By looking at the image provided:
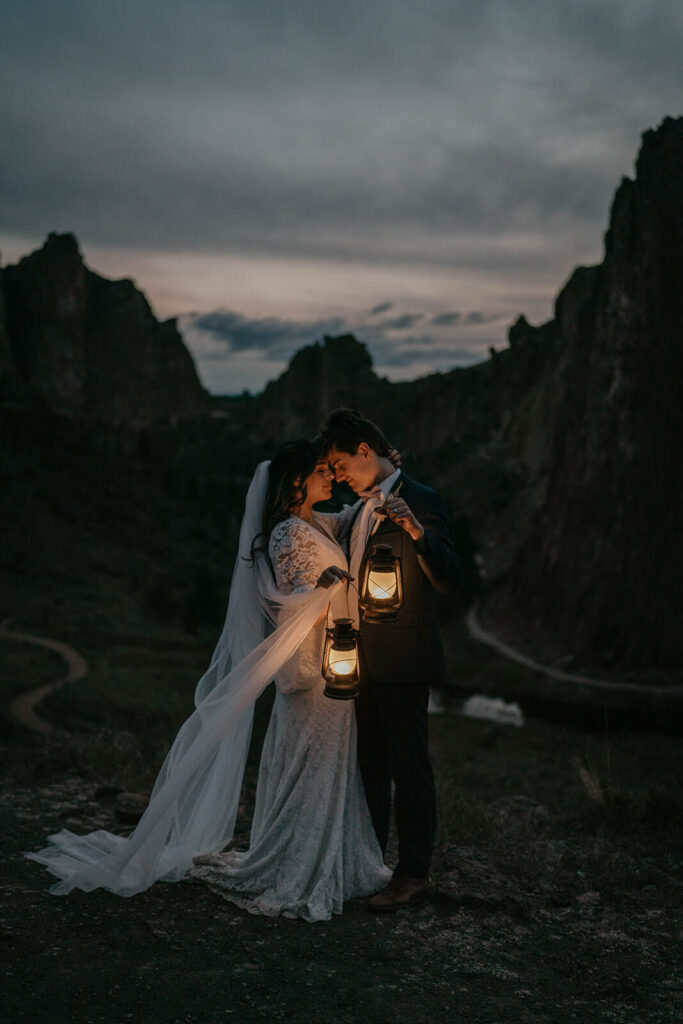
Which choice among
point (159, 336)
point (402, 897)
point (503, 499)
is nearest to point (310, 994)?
point (402, 897)

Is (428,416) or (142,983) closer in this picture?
(142,983)

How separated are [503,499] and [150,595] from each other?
33.2 meters

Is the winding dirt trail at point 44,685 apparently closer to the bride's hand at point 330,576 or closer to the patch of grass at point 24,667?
the patch of grass at point 24,667

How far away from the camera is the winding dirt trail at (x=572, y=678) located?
78.2ft

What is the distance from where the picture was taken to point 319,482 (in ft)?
12.2

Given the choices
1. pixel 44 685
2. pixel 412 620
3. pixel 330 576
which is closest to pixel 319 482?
pixel 330 576

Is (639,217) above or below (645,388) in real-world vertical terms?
above

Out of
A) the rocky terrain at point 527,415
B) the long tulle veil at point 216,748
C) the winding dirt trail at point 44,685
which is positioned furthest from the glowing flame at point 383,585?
the rocky terrain at point 527,415

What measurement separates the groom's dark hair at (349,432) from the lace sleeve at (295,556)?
1.25 ft

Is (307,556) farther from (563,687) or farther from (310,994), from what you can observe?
(563,687)

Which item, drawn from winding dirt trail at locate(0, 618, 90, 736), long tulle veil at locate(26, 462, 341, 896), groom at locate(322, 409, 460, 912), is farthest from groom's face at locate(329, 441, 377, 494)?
winding dirt trail at locate(0, 618, 90, 736)

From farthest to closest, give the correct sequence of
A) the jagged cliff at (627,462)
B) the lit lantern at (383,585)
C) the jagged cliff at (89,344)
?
the jagged cliff at (89,344) → the jagged cliff at (627,462) → the lit lantern at (383,585)

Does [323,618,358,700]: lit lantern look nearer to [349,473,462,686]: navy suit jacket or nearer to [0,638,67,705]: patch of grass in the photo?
[349,473,462,686]: navy suit jacket

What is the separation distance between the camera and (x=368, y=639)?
364 centimetres
